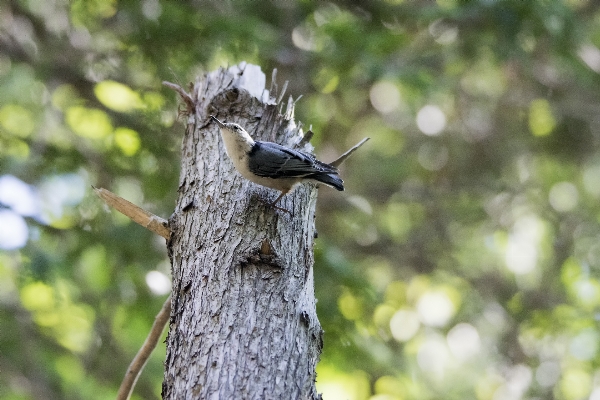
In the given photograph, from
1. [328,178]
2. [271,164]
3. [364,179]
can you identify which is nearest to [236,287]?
[271,164]

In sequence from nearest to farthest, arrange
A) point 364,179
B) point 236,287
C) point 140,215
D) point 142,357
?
point 236,287
point 140,215
point 142,357
point 364,179

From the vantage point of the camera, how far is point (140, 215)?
3.21 metres

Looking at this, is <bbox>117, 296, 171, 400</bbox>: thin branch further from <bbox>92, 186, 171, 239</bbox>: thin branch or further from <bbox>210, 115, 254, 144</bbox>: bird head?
<bbox>210, 115, 254, 144</bbox>: bird head

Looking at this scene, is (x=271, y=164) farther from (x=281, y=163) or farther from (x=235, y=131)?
(x=235, y=131)

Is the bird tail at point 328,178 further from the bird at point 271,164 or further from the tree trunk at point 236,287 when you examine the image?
the tree trunk at point 236,287

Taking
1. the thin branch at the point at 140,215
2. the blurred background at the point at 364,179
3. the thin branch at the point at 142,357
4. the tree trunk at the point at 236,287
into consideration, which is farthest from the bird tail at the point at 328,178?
the blurred background at the point at 364,179

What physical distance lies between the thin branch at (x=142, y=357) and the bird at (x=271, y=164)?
943 millimetres

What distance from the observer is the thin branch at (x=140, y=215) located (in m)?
3.12

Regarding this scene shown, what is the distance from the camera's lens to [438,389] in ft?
25.4

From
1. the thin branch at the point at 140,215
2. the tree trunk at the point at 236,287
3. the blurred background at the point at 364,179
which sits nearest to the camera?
the tree trunk at the point at 236,287

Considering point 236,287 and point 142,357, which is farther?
point 142,357

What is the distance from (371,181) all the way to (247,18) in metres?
3.63

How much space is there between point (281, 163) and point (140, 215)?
889 mm

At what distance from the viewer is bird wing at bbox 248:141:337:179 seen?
3197 millimetres
